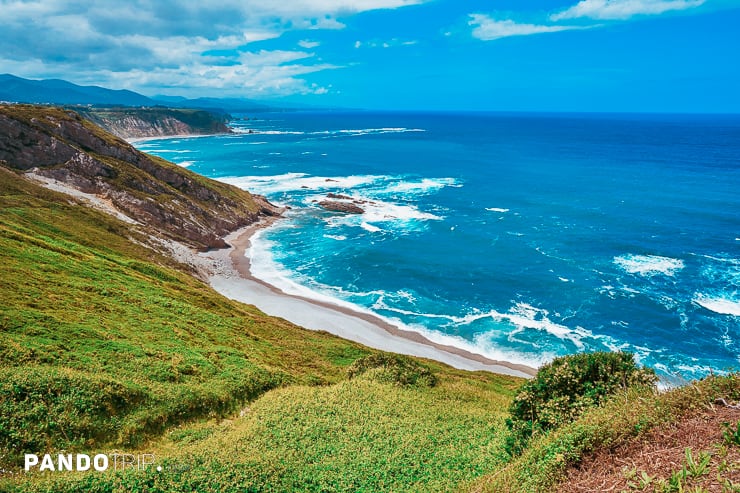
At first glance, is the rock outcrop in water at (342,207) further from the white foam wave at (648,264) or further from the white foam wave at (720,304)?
the white foam wave at (720,304)

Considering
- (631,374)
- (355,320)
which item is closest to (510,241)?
(355,320)

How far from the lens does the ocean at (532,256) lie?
50.1 metres

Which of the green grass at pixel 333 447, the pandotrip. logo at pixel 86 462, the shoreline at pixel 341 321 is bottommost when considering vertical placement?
the shoreline at pixel 341 321

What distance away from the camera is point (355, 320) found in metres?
53.8

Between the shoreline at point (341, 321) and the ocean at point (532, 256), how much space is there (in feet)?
6.11

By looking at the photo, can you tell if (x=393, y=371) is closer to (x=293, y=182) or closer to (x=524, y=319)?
(x=524, y=319)

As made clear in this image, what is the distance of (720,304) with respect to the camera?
5438 centimetres

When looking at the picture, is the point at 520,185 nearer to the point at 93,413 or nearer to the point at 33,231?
the point at 33,231

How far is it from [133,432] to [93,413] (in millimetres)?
1844

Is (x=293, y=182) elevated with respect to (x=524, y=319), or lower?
elevated

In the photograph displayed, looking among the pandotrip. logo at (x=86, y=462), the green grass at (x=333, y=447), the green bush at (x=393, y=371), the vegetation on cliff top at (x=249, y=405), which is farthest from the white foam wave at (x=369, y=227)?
the pandotrip. logo at (x=86, y=462)

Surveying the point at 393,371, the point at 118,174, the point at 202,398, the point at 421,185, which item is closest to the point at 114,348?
the point at 202,398

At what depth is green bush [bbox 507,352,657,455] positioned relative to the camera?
17344 millimetres

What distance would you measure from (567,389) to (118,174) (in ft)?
290
